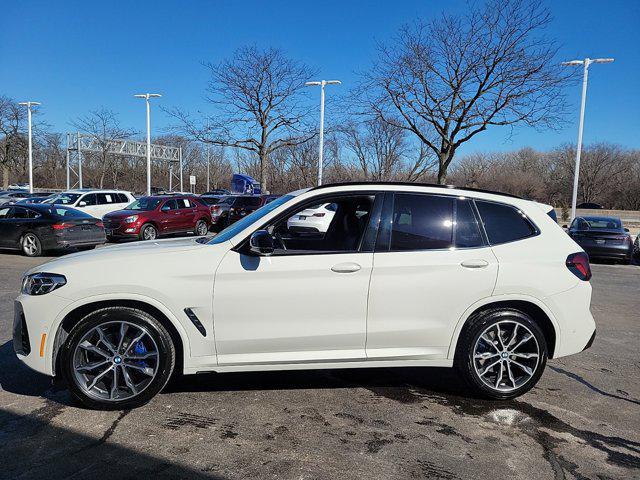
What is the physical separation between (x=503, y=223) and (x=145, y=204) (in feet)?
50.8

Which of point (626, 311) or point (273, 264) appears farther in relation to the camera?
point (626, 311)

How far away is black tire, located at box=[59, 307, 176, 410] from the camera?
139 inches

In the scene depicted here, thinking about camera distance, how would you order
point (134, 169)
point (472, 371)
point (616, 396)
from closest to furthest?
point (472, 371) < point (616, 396) < point (134, 169)

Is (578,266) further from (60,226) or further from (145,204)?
(145,204)

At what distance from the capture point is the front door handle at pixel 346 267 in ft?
12.1

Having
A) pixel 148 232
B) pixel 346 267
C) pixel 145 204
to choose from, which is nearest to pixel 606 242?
pixel 346 267

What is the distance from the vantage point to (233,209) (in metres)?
21.1

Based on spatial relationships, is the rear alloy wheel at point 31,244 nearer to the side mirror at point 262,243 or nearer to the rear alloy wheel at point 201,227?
the rear alloy wheel at point 201,227

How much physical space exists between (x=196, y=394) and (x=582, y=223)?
14.9m

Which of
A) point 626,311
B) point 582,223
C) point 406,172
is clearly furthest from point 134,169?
point 626,311

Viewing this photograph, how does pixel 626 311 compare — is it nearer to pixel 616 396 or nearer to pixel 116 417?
pixel 616 396

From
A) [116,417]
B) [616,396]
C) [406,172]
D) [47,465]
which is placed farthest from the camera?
[406,172]

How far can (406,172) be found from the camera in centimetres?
3928

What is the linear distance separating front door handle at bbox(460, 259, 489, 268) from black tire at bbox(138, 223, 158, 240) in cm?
1389
